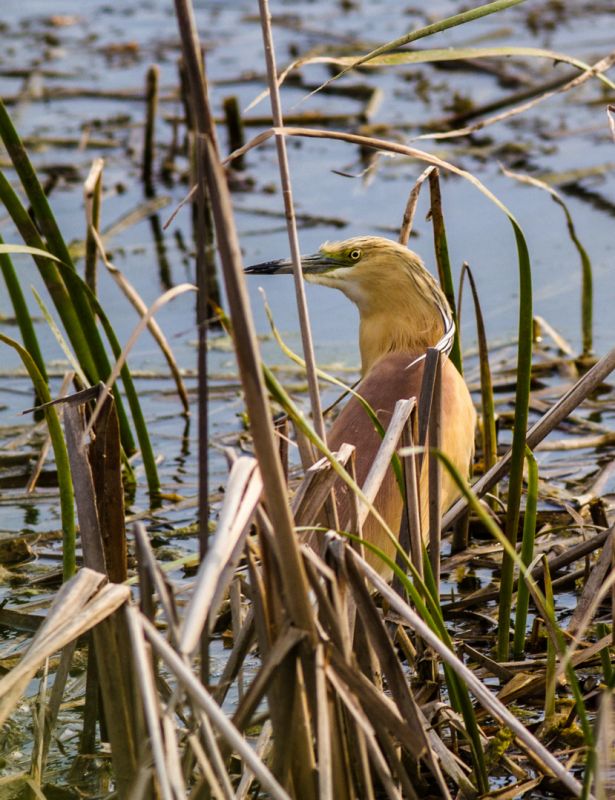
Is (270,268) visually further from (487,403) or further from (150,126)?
(150,126)

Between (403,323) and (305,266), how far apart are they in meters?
0.30

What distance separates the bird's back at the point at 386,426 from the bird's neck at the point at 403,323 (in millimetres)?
210

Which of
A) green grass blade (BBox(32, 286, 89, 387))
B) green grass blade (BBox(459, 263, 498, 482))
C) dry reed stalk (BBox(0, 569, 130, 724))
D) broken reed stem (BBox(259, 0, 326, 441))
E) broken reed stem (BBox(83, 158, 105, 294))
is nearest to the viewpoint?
dry reed stalk (BBox(0, 569, 130, 724))

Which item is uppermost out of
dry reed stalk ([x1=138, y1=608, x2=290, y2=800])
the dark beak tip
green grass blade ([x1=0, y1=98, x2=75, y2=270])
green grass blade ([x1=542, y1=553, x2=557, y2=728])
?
green grass blade ([x1=0, y1=98, x2=75, y2=270])

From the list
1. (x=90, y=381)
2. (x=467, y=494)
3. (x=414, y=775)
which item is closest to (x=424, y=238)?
(x=90, y=381)

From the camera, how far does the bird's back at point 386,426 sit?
9.21 ft

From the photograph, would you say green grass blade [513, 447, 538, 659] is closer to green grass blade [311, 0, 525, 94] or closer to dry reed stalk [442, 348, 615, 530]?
dry reed stalk [442, 348, 615, 530]

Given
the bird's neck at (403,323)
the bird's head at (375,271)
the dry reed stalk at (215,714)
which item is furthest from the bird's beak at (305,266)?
the dry reed stalk at (215,714)

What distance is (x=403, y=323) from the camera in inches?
127

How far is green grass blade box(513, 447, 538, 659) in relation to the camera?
215 cm

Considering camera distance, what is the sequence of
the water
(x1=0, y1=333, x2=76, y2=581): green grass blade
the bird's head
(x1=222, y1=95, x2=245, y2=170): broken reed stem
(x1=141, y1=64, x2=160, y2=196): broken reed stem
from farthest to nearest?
1. (x1=222, y1=95, x2=245, y2=170): broken reed stem
2. (x1=141, y1=64, x2=160, y2=196): broken reed stem
3. the water
4. the bird's head
5. (x1=0, y1=333, x2=76, y2=581): green grass blade

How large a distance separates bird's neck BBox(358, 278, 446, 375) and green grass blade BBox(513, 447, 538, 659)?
3.23ft

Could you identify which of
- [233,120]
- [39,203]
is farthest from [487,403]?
[233,120]

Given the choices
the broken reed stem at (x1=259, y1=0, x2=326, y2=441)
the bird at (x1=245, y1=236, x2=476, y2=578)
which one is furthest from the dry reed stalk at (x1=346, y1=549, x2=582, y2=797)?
the bird at (x1=245, y1=236, x2=476, y2=578)
